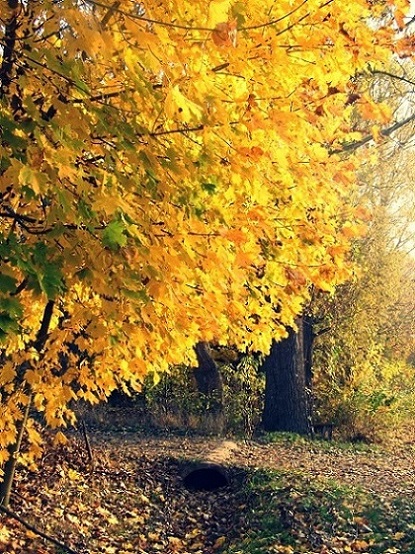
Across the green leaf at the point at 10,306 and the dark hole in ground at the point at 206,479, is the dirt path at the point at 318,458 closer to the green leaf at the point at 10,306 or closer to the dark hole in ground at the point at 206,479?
the dark hole in ground at the point at 206,479

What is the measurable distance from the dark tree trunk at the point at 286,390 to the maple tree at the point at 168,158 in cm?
821

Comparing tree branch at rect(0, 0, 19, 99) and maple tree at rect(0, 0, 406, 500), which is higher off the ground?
tree branch at rect(0, 0, 19, 99)

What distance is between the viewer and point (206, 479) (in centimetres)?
1081

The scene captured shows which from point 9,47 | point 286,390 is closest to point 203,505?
point 286,390

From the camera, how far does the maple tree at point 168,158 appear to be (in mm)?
3484

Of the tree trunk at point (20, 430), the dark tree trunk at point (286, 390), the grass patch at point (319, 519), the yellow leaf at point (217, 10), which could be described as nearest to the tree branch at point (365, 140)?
the dark tree trunk at point (286, 390)

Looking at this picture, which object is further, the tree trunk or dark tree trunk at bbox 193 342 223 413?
dark tree trunk at bbox 193 342 223 413

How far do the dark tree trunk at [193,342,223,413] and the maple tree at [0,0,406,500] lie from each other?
844cm

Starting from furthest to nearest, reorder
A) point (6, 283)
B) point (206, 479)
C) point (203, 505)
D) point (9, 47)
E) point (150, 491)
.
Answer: point (206, 479), point (150, 491), point (203, 505), point (9, 47), point (6, 283)

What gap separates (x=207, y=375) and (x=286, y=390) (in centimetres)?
168

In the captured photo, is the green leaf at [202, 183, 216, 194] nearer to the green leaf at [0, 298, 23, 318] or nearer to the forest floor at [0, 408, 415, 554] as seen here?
the green leaf at [0, 298, 23, 318]

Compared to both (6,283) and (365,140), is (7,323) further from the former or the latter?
(365,140)

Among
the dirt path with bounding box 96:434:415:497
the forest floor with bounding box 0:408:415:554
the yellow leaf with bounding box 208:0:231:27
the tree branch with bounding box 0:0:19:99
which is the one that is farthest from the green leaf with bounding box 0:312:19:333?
the dirt path with bounding box 96:434:415:497

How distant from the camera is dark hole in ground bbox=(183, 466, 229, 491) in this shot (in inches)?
418
